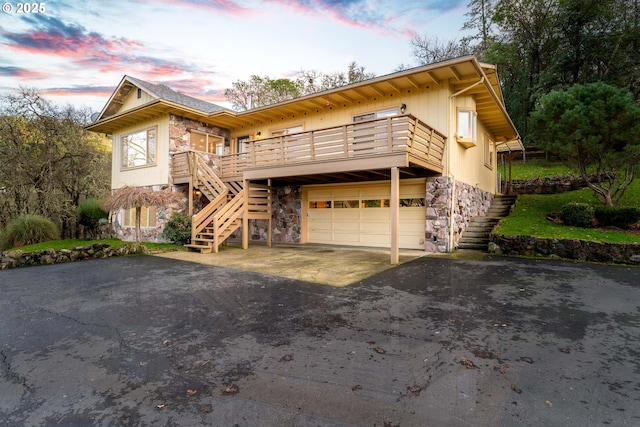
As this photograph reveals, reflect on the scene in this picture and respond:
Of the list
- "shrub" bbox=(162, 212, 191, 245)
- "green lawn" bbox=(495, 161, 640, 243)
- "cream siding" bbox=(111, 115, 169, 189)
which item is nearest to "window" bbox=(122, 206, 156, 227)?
"cream siding" bbox=(111, 115, 169, 189)

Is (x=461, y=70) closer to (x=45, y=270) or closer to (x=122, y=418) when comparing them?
(x=122, y=418)

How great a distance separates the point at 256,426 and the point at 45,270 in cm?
865

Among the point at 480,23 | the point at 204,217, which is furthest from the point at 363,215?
the point at 480,23

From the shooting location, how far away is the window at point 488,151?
1447 centimetres

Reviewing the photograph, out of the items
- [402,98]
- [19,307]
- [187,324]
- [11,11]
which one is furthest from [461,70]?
[11,11]

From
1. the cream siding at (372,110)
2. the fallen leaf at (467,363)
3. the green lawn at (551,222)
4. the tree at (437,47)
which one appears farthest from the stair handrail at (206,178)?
the tree at (437,47)

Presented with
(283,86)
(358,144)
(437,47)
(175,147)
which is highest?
(437,47)

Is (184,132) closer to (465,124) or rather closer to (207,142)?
(207,142)

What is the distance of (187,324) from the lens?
3.97m

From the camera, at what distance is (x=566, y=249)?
334 inches

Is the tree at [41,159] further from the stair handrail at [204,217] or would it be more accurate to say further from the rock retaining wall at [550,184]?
the rock retaining wall at [550,184]

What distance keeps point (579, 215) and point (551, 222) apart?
0.93 metres

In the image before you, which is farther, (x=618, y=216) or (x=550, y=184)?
(x=550, y=184)

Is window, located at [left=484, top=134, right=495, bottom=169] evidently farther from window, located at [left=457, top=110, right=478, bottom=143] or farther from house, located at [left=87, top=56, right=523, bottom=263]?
window, located at [left=457, top=110, right=478, bottom=143]
